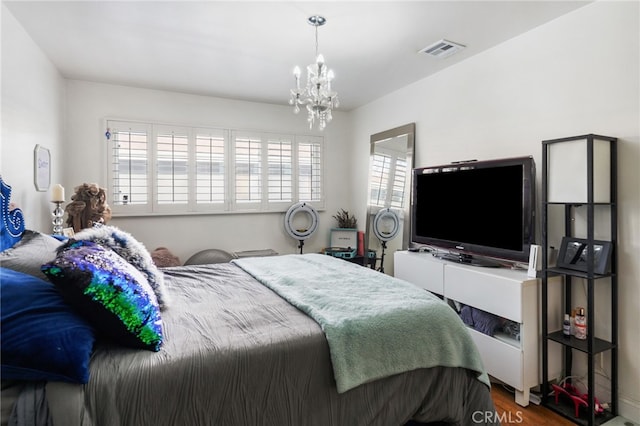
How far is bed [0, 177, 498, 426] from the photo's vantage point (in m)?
1.10

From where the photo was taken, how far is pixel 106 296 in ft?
3.92

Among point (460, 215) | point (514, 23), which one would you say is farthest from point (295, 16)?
point (460, 215)

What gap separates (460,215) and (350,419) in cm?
208

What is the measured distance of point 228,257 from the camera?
13.2ft

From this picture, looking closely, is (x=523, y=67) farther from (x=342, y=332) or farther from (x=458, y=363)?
(x=342, y=332)

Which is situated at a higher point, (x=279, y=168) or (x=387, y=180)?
(x=279, y=168)

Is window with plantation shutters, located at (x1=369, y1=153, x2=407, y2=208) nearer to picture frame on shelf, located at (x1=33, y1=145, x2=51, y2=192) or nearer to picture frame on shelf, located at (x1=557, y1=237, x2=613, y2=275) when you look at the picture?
picture frame on shelf, located at (x1=557, y1=237, x2=613, y2=275)

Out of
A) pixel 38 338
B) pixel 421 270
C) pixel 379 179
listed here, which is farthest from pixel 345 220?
pixel 38 338

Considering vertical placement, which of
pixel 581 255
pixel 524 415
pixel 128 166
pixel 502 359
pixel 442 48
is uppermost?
pixel 442 48

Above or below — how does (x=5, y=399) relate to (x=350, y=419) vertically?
above

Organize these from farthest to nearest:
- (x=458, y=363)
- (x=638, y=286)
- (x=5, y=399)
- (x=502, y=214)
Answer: (x=502, y=214)
(x=638, y=286)
(x=458, y=363)
(x=5, y=399)

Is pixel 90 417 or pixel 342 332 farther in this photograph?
pixel 342 332

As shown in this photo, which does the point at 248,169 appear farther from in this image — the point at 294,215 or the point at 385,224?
the point at 385,224

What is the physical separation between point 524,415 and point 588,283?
903 millimetres
